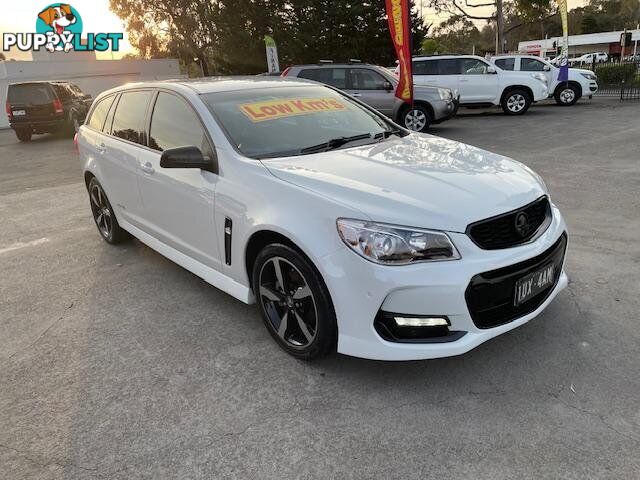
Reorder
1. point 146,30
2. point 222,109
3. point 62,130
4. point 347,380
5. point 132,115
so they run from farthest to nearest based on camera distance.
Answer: point 146,30 < point 62,130 < point 132,115 < point 222,109 < point 347,380

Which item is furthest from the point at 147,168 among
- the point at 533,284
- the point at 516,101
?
the point at 516,101

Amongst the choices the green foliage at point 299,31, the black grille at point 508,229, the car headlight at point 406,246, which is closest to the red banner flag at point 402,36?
the black grille at point 508,229

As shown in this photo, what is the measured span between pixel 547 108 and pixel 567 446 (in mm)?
17032

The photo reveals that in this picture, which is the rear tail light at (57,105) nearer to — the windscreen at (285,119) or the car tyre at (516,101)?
the car tyre at (516,101)

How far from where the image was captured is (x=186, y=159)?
130 inches

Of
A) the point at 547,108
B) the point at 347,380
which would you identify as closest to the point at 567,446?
the point at 347,380

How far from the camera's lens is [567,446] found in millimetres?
2334

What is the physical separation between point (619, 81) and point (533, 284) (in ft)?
76.2

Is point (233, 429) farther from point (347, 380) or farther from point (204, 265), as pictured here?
point (204, 265)

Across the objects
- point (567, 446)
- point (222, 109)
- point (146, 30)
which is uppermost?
point (146, 30)

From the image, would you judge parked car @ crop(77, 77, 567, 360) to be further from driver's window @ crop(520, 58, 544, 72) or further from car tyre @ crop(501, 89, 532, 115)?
driver's window @ crop(520, 58, 544, 72)

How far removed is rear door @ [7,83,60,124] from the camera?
16.2 meters

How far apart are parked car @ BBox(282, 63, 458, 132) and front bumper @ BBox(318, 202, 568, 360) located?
10.2 metres

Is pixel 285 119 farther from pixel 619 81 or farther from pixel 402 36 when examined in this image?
pixel 619 81
